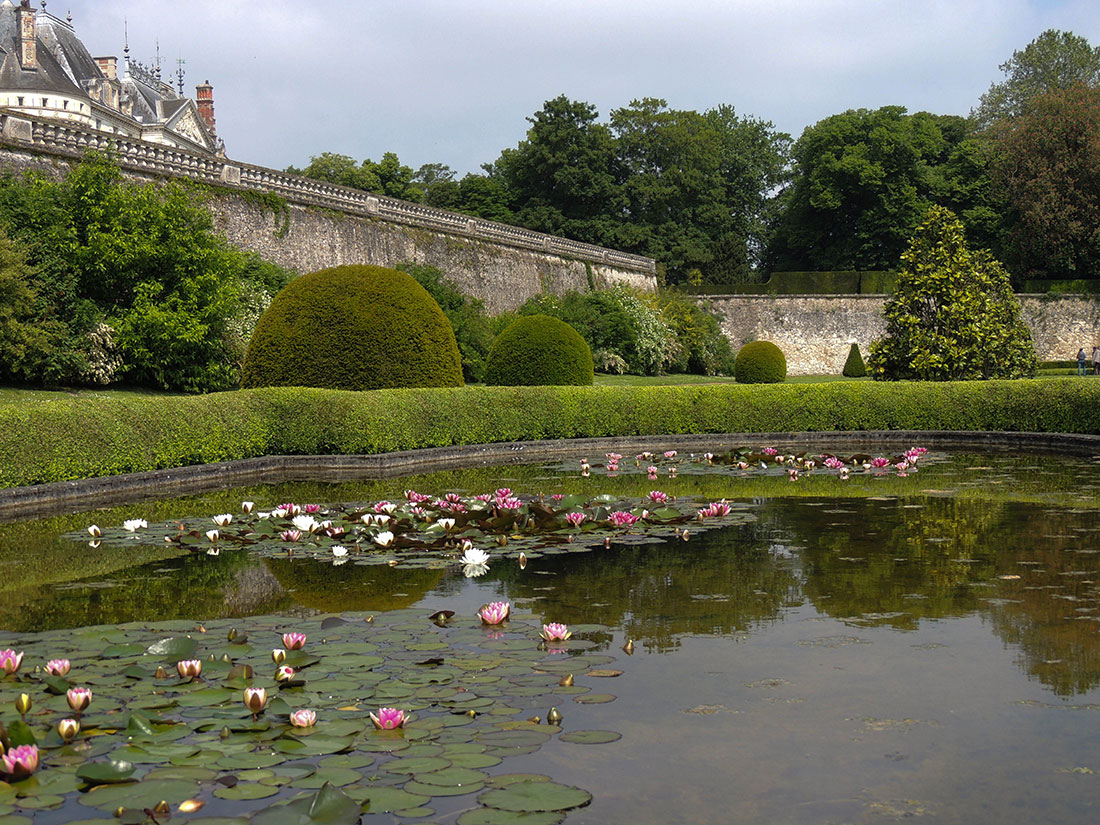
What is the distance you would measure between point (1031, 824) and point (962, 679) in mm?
1386

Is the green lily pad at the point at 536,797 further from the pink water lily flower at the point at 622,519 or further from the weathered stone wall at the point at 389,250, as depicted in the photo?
the weathered stone wall at the point at 389,250

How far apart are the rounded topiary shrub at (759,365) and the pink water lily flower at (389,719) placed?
2996 centimetres

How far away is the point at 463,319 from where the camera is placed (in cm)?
2762

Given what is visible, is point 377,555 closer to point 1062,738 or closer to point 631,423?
point 1062,738

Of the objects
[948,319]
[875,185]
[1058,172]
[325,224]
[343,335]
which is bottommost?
[343,335]

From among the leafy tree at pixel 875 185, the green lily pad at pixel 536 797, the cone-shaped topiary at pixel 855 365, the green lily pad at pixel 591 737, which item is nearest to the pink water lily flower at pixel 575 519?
the green lily pad at pixel 591 737

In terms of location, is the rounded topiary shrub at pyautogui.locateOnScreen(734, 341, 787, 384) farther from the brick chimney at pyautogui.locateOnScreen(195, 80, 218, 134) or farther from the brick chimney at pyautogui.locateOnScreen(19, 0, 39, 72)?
the brick chimney at pyautogui.locateOnScreen(195, 80, 218, 134)

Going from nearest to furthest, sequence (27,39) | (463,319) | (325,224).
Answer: (325,224)
(463,319)
(27,39)

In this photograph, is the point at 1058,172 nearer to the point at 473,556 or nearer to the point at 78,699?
the point at 473,556

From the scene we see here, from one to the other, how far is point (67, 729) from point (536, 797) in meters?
1.55

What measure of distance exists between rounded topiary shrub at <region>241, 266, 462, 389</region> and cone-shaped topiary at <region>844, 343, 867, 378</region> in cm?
2940

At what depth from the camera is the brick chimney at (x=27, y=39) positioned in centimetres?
4434

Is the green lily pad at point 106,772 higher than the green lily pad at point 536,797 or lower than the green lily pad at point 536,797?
higher

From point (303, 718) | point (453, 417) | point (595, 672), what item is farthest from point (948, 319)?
point (303, 718)
